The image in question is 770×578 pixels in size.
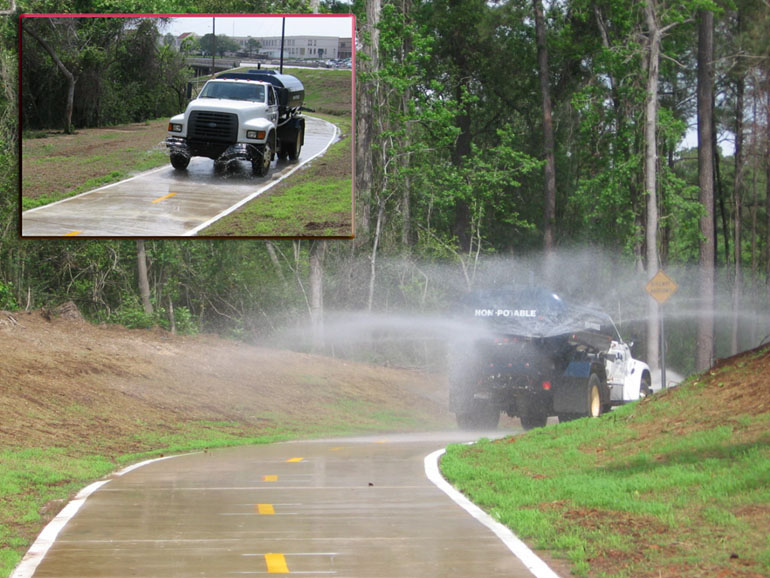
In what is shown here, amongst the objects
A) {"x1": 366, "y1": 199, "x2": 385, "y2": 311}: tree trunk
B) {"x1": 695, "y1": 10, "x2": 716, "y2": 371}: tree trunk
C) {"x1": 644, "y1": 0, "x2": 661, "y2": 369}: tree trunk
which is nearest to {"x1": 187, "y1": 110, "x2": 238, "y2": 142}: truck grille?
{"x1": 366, "y1": 199, "x2": 385, "y2": 311}: tree trunk

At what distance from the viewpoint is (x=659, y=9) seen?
129ft

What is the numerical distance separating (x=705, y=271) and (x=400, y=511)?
29.4 metres

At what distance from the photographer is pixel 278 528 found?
383 inches

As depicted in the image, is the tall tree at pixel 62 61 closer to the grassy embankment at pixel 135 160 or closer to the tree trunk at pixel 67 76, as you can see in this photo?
the tree trunk at pixel 67 76

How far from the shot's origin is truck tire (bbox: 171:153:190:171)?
25547 millimetres

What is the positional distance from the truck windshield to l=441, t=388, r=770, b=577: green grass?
1372cm

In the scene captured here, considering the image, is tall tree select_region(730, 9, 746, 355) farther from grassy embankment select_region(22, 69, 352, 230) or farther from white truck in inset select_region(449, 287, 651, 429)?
white truck in inset select_region(449, 287, 651, 429)

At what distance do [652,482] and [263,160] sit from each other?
17.0 metres

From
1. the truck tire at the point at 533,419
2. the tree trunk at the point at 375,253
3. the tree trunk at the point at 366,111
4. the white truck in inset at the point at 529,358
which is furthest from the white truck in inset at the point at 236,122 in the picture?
the tree trunk at the point at 375,253

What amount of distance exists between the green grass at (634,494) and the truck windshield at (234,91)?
13716mm

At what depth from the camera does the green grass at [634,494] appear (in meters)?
8.23

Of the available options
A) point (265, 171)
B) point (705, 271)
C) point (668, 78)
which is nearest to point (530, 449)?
point (265, 171)

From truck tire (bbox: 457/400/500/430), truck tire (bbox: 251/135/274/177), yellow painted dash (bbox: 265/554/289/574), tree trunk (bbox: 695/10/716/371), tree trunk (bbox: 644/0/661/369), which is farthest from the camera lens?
tree trunk (bbox: 644/0/661/369)

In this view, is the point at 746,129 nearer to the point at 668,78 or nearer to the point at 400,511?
the point at 668,78
